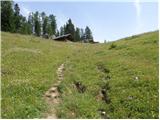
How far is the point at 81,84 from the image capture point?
87.7ft

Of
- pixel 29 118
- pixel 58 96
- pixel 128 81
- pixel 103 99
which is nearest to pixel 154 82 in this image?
pixel 128 81

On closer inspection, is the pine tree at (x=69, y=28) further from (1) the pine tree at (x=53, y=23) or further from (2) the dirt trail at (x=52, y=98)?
(2) the dirt trail at (x=52, y=98)

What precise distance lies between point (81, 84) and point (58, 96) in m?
4.40

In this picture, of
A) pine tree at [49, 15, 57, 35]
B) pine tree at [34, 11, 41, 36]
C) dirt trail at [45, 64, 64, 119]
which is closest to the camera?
dirt trail at [45, 64, 64, 119]

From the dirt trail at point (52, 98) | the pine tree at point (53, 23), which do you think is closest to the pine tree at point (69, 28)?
the pine tree at point (53, 23)

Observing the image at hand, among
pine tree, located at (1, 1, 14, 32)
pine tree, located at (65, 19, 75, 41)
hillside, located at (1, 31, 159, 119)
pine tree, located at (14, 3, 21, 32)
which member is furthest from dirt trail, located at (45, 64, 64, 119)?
pine tree, located at (65, 19, 75, 41)

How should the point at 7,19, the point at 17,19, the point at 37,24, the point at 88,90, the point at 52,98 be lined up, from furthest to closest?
1. the point at 37,24
2. the point at 17,19
3. the point at 7,19
4. the point at 88,90
5. the point at 52,98

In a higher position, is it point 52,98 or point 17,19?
point 17,19

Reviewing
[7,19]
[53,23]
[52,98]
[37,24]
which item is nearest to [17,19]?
[7,19]

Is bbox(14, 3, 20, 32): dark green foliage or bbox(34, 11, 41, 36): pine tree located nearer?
bbox(14, 3, 20, 32): dark green foliage

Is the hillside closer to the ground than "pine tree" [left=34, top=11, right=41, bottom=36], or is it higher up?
closer to the ground

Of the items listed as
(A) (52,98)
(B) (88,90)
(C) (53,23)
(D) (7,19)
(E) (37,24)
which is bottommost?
(A) (52,98)

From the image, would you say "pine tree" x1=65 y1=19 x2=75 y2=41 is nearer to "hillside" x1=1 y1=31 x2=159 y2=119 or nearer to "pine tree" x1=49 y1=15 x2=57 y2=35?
"pine tree" x1=49 y1=15 x2=57 y2=35

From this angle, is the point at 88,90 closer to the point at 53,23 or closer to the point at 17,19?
the point at 17,19
